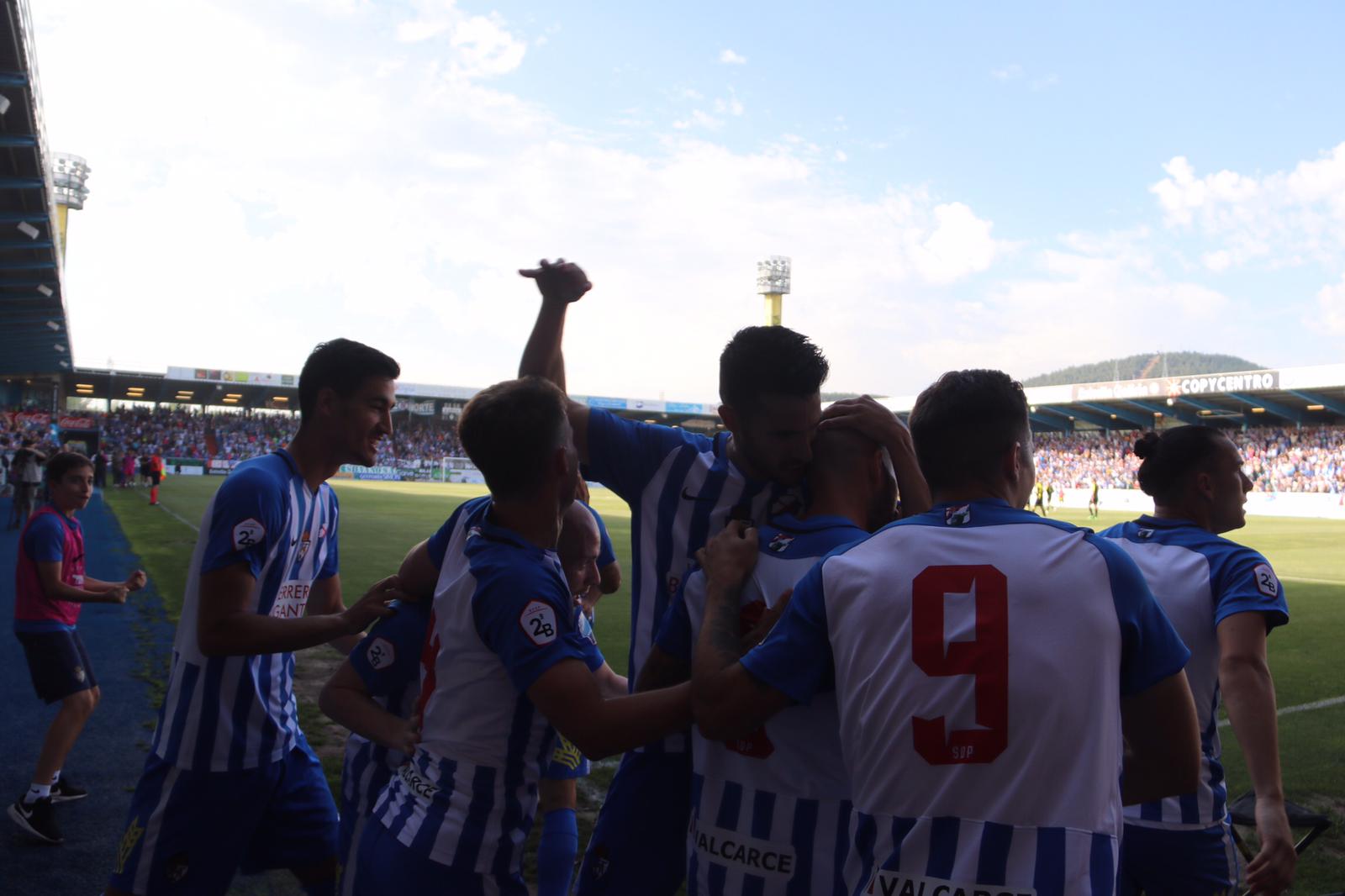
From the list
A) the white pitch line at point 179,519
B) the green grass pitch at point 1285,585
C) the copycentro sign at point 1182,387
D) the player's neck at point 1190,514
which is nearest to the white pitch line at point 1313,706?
the green grass pitch at point 1285,585

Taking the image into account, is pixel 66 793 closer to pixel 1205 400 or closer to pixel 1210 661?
pixel 1210 661

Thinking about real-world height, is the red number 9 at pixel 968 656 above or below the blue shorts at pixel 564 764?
above

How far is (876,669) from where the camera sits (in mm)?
1800

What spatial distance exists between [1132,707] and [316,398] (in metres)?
2.71

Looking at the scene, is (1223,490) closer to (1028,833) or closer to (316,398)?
(1028,833)

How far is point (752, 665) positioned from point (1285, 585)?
17.8 m

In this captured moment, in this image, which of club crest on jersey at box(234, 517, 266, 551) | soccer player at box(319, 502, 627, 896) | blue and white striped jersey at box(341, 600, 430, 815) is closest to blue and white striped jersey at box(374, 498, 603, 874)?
soccer player at box(319, 502, 627, 896)

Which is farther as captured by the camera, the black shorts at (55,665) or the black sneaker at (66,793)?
the black shorts at (55,665)

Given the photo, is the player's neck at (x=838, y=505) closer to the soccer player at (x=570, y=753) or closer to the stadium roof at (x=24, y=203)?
the soccer player at (x=570, y=753)

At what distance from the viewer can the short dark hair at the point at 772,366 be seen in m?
2.29

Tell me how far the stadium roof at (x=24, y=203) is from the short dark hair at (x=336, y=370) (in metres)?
13.0

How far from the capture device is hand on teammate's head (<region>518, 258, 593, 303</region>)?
3.09m

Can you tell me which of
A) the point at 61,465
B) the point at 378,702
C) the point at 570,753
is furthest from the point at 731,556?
the point at 61,465

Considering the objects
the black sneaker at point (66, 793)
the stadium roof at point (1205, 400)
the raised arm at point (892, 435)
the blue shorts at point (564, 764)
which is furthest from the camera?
the stadium roof at point (1205, 400)
